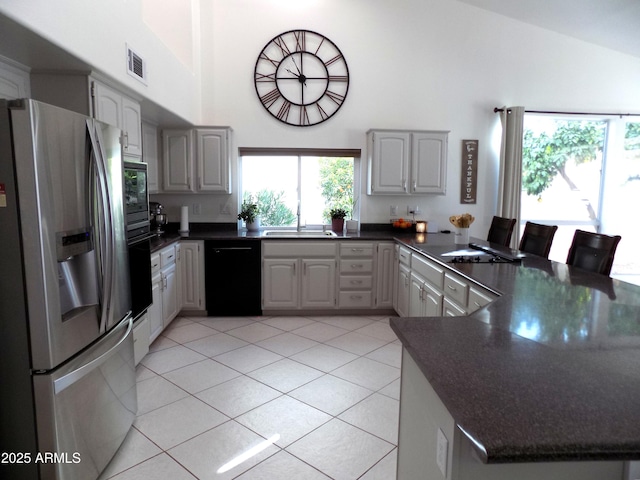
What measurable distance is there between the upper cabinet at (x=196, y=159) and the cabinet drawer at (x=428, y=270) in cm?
223

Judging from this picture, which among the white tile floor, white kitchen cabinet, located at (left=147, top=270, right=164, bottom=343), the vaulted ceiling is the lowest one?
the white tile floor

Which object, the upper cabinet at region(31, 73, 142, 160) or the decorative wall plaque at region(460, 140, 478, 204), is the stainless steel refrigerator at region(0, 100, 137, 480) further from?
the decorative wall plaque at region(460, 140, 478, 204)

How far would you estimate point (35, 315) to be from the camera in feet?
5.29

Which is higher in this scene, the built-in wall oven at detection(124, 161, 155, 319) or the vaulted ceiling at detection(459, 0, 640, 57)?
the vaulted ceiling at detection(459, 0, 640, 57)

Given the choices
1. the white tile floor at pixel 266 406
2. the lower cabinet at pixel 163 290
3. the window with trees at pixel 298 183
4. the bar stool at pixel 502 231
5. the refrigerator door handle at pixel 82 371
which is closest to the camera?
the refrigerator door handle at pixel 82 371

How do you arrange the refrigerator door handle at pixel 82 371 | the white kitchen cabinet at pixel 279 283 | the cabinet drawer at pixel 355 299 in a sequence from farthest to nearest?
the cabinet drawer at pixel 355 299 → the white kitchen cabinet at pixel 279 283 → the refrigerator door handle at pixel 82 371

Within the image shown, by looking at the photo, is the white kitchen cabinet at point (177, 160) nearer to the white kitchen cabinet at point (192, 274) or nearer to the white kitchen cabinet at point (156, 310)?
the white kitchen cabinet at point (192, 274)

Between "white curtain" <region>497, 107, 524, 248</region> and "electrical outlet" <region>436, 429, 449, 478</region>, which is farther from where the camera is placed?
"white curtain" <region>497, 107, 524, 248</region>

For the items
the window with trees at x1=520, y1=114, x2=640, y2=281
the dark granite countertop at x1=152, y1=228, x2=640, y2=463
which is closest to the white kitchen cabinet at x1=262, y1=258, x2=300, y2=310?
the dark granite countertop at x1=152, y1=228, x2=640, y2=463

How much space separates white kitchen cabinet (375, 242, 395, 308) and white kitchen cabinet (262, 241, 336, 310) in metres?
0.48

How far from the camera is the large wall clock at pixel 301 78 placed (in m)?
4.75

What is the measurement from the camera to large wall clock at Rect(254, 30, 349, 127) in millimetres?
4754

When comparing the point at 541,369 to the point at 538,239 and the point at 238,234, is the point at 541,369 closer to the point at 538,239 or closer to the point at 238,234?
the point at 538,239

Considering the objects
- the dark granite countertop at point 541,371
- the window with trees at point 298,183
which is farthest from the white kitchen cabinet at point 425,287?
the window with trees at point 298,183
